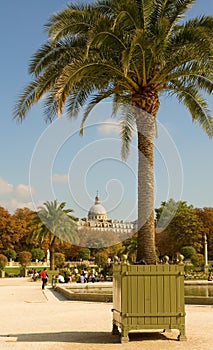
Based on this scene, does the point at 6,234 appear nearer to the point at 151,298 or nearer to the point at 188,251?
the point at 188,251

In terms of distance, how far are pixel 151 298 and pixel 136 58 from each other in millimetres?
5327

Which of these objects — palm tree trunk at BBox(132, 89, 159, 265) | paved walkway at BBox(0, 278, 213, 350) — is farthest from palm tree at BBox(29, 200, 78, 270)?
palm tree trunk at BBox(132, 89, 159, 265)

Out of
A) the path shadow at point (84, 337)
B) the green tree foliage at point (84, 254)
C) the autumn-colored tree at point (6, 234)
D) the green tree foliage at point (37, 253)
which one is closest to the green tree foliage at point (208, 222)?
the green tree foliage at point (84, 254)

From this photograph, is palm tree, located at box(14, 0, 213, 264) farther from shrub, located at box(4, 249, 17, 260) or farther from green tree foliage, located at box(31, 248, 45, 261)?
green tree foliage, located at box(31, 248, 45, 261)

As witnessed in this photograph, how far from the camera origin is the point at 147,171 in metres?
11.8

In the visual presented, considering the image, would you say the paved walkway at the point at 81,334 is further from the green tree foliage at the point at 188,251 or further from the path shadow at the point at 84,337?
the green tree foliage at the point at 188,251

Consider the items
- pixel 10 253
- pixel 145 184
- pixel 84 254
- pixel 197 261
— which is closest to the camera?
pixel 145 184

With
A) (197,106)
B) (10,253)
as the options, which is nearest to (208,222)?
(10,253)

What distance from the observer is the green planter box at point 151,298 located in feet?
32.0

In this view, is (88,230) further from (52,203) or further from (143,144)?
(143,144)

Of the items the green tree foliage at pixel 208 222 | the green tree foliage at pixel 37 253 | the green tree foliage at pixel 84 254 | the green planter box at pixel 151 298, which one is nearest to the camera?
the green planter box at pixel 151 298

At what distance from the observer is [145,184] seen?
1175 cm

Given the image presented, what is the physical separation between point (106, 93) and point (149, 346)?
690cm

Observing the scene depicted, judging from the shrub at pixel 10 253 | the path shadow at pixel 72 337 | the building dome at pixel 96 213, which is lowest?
the path shadow at pixel 72 337
